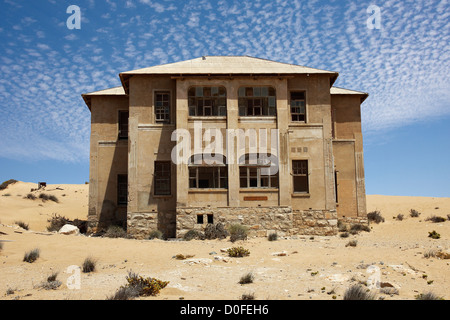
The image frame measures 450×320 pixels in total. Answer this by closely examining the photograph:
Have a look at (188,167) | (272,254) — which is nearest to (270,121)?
(188,167)

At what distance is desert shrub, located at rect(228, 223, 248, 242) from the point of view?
1867cm

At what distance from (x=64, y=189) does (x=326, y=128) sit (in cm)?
4257

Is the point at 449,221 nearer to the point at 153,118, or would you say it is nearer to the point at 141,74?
the point at 153,118

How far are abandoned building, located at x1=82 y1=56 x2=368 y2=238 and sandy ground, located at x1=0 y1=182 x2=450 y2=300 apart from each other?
224cm

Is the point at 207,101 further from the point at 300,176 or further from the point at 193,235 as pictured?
the point at 193,235

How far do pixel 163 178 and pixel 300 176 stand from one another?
7.69m

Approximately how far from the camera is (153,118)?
21953 mm

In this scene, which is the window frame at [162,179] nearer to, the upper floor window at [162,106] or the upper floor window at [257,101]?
the upper floor window at [162,106]

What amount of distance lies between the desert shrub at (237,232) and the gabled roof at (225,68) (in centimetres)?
823

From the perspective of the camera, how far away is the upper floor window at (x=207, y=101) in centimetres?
2191

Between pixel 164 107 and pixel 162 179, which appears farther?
pixel 164 107

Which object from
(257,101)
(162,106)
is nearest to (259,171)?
(257,101)

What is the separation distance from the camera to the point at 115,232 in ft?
68.6

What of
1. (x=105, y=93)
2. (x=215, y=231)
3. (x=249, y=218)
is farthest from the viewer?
(x=105, y=93)
